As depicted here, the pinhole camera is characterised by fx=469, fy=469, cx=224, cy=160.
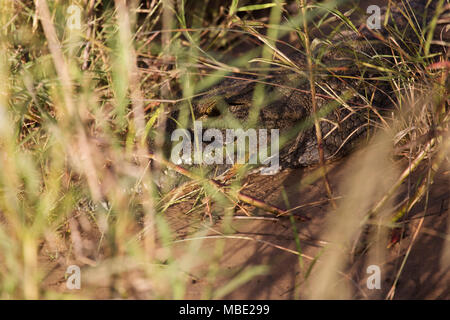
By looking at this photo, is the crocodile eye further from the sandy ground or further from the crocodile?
the sandy ground

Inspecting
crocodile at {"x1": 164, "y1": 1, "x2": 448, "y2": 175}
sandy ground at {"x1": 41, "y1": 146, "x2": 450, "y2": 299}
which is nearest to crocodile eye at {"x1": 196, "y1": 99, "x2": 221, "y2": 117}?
crocodile at {"x1": 164, "y1": 1, "x2": 448, "y2": 175}

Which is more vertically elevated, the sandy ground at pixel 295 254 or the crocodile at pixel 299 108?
the crocodile at pixel 299 108

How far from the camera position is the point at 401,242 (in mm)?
1688

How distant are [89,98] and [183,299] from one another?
114cm

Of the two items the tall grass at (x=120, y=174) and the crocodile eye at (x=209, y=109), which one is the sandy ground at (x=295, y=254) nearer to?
the tall grass at (x=120, y=174)

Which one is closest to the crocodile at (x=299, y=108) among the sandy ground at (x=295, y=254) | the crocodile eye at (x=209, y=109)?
the crocodile eye at (x=209, y=109)

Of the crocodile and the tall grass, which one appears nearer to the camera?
the tall grass

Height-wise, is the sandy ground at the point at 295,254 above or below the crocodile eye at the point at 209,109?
below

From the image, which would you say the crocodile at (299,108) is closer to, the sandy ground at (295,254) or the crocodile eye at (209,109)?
the crocodile eye at (209,109)

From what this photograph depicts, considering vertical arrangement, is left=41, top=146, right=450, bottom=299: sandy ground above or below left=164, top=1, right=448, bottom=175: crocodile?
below

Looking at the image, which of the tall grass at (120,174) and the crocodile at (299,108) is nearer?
the tall grass at (120,174)

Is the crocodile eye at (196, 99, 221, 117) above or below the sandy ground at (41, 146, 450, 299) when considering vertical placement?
above
